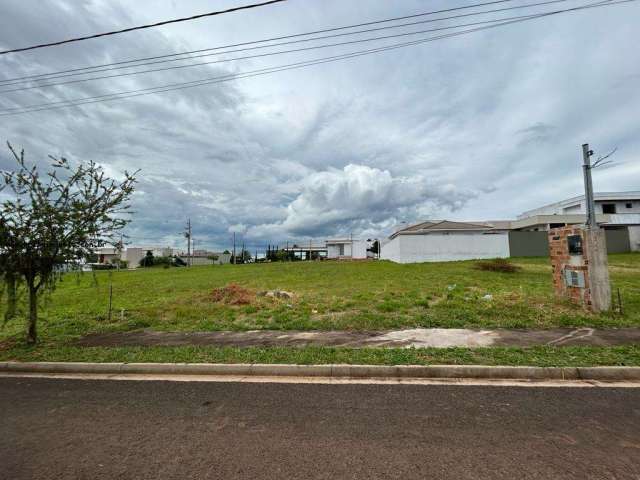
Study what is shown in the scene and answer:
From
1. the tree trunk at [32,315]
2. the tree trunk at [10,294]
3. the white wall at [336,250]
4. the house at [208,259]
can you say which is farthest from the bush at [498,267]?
the house at [208,259]

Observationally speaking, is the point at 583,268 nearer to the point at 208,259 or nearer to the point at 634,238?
the point at 634,238

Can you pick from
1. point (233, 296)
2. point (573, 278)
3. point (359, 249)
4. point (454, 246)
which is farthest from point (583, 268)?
point (359, 249)

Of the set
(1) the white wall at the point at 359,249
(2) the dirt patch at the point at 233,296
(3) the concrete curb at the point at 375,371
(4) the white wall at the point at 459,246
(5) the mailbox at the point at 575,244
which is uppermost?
(1) the white wall at the point at 359,249

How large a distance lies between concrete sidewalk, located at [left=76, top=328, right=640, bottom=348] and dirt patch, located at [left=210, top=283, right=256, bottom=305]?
3994mm

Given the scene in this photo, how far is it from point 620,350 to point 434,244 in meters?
23.8

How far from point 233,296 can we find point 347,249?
6089cm

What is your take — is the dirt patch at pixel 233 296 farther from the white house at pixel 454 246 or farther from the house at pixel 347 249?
the house at pixel 347 249

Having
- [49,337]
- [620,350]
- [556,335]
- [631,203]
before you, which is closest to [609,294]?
[556,335]

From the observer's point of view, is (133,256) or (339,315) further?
(133,256)

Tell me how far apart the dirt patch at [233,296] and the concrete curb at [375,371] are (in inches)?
243

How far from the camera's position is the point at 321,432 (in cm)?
350

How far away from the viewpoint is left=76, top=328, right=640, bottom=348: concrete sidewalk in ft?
21.1

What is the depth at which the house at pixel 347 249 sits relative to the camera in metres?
68.5

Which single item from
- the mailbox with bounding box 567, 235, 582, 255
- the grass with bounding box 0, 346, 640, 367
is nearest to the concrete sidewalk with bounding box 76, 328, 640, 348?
the grass with bounding box 0, 346, 640, 367
